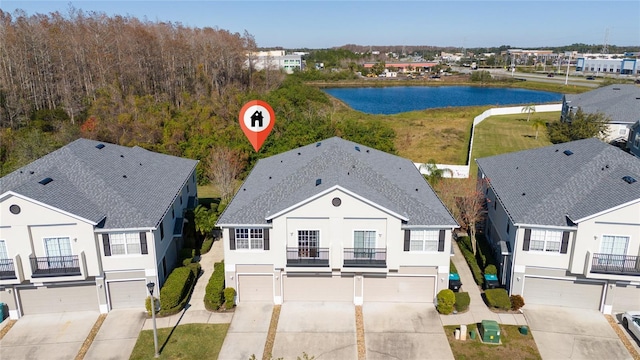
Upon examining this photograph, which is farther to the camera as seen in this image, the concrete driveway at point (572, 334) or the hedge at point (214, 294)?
the hedge at point (214, 294)

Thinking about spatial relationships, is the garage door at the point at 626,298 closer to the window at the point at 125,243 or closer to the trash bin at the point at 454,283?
the trash bin at the point at 454,283

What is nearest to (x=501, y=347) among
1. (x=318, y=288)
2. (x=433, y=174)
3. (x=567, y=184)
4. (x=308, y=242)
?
(x=318, y=288)

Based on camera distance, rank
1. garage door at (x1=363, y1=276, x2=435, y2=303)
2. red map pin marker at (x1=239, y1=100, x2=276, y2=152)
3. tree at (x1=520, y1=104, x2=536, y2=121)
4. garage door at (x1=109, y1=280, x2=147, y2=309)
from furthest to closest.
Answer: tree at (x1=520, y1=104, x2=536, y2=121) → red map pin marker at (x1=239, y1=100, x2=276, y2=152) → garage door at (x1=363, y1=276, x2=435, y2=303) → garage door at (x1=109, y1=280, x2=147, y2=309)

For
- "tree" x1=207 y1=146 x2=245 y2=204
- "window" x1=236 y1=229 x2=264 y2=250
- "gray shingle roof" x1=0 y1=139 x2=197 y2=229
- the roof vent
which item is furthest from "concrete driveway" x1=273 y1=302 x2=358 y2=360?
"tree" x1=207 y1=146 x2=245 y2=204

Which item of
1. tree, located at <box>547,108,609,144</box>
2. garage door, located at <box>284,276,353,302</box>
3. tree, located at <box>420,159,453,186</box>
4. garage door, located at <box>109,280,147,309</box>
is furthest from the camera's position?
tree, located at <box>547,108,609,144</box>

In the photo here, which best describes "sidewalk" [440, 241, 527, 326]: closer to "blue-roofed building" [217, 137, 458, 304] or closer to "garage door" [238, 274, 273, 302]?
"blue-roofed building" [217, 137, 458, 304]

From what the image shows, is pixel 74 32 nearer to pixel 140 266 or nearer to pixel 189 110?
pixel 189 110

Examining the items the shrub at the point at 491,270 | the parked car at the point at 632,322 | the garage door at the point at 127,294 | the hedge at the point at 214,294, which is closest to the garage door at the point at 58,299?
the garage door at the point at 127,294
